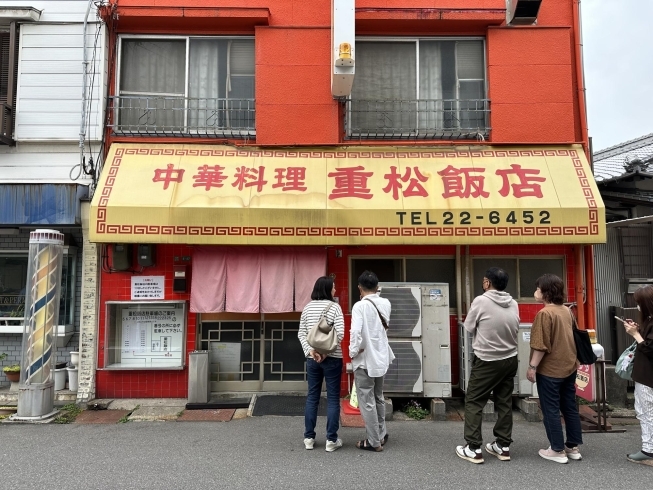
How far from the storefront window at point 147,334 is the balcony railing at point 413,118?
14.5ft

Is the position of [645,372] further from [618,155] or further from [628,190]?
[618,155]

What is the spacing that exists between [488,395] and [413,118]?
526 cm

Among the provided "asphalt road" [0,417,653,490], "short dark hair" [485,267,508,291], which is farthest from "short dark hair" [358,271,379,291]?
"asphalt road" [0,417,653,490]

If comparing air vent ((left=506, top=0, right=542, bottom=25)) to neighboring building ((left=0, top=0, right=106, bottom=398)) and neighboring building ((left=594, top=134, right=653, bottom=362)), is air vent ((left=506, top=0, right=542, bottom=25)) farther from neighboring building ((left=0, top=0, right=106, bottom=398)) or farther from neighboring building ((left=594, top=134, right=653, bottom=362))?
→ neighboring building ((left=0, top=0, right=106, bottom=398))

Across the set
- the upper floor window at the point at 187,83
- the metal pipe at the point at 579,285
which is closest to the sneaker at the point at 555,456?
the metal pipe at the point at 579,285

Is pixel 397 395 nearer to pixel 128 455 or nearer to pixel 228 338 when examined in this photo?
pixel 228 338

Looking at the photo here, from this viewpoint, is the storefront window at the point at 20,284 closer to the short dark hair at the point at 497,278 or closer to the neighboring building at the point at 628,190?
the short dark hair at the point at 497,278

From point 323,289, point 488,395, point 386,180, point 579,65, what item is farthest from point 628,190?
point 323,289

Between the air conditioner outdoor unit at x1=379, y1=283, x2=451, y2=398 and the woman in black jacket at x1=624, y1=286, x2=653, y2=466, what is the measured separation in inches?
97.1

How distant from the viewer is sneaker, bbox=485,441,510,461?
194 inches

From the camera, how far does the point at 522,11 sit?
24.9 ft

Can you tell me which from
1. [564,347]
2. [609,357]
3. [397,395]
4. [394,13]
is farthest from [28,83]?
[609,357]

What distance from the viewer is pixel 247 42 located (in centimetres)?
844

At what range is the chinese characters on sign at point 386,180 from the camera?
7.23 metres
